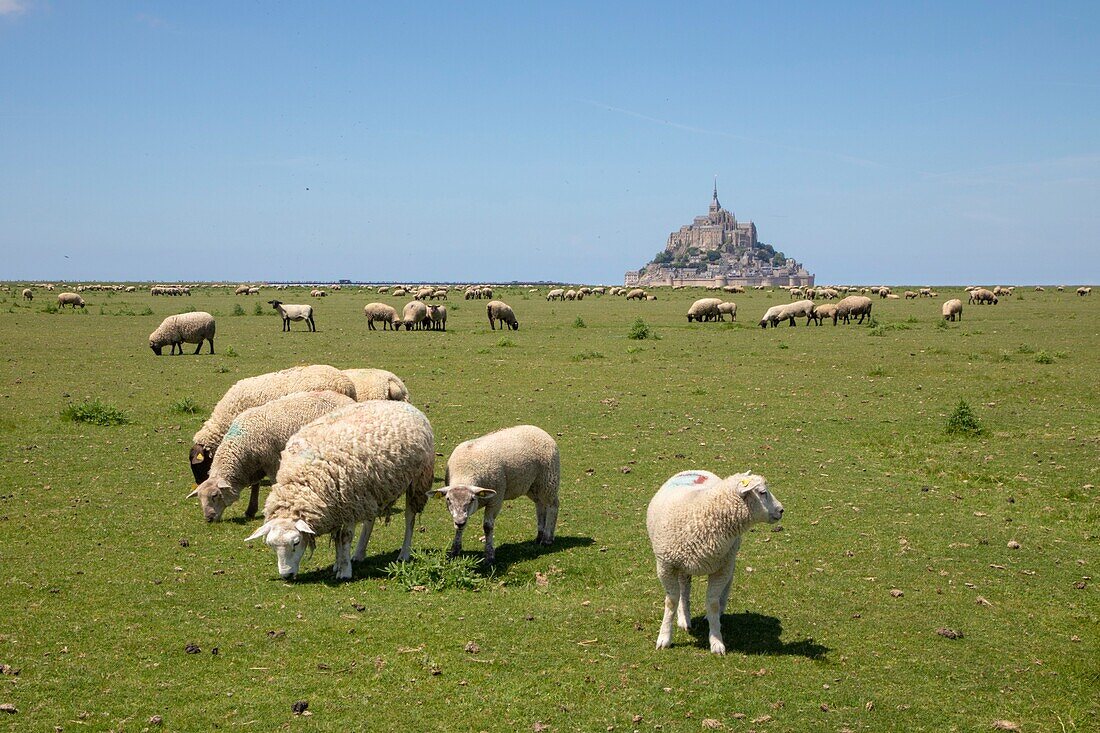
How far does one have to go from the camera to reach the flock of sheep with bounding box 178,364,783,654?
25.2 ft

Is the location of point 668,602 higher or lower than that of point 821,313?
lower

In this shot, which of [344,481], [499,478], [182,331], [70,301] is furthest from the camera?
[70,301]

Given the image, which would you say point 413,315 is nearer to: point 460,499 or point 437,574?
point 460,499

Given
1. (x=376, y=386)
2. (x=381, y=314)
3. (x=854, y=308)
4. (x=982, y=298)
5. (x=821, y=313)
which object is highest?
(x=982, y=298)

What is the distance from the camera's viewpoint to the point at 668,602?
7812 mm

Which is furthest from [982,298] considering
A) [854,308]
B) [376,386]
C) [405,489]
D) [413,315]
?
[405,489]

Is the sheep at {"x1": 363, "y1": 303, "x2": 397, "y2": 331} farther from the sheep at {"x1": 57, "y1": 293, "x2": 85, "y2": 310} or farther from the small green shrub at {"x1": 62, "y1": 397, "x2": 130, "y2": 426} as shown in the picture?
the sheep at {"x1": 57, "y1": 293, "x2": 85, "y2": 310}

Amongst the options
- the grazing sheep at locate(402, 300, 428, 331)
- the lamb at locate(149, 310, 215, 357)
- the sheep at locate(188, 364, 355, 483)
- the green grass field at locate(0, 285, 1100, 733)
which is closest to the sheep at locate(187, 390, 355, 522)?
the green grass field at locate(0, 285, 1100, 733)

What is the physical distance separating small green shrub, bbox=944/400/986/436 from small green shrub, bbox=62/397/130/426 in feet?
56.5

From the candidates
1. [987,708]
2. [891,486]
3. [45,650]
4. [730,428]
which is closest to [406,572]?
[45,650]

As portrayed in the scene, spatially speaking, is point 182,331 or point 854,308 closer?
point 182,331

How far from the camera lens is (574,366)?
27906mm

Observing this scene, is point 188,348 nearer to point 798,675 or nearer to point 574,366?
point 574,366

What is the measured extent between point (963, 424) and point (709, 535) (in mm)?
11593
